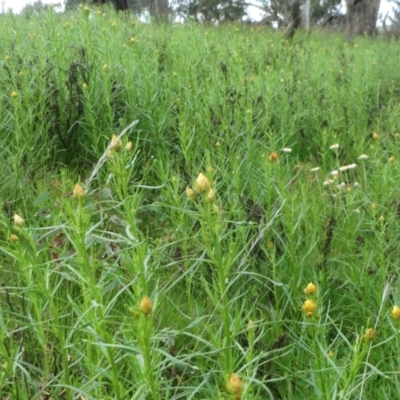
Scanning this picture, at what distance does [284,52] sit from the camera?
6.85 m

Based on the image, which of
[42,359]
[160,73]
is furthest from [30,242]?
[160,73]

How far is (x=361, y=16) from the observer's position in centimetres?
1216

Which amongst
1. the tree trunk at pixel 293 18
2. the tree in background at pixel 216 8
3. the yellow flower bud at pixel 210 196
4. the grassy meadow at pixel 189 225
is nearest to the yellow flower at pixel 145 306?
the grassy meadow at pixel 189 225

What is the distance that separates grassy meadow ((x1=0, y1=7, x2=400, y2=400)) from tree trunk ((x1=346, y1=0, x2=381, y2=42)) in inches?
238

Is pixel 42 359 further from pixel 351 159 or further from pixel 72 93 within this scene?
pixel 351 159

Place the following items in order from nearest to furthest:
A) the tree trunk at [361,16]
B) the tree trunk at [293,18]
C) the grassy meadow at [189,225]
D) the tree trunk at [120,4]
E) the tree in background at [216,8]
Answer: the grassy meadow at [189,225]
the tree trunk at [293,18]
the tree trunk at [120,4]
the tree trunk at [361,16]
the tree in background at [216,8]

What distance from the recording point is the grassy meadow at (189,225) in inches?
60.7

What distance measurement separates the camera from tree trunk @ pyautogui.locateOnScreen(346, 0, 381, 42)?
1202 centimetres

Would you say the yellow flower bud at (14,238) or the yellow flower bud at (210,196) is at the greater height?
the yellow flower bud at (210,196)

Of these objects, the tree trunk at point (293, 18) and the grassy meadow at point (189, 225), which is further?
the tree trunk at point (293, 18)

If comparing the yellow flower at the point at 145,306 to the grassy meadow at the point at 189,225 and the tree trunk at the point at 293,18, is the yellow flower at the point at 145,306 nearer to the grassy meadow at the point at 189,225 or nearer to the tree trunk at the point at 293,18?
the grassy meadow at the point at 189,225

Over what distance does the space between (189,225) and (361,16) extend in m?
10.6

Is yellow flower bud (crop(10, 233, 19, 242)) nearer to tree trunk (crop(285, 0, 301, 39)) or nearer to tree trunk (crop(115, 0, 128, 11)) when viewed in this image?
tree trunk (crop(285, 0, 301, 39))

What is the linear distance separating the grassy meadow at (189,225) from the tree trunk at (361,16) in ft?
19.8
